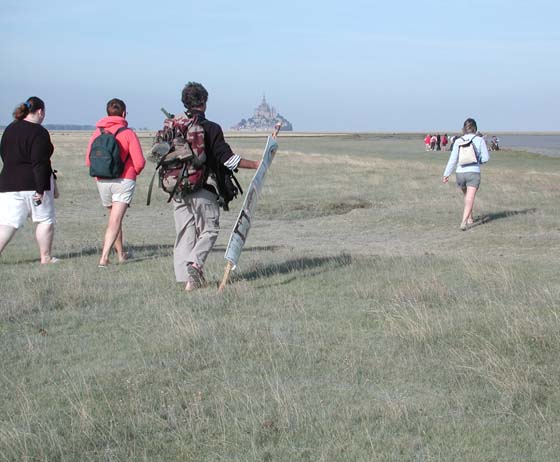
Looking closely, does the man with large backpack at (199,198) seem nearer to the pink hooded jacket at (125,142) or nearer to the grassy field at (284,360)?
the grassy field at (284,360)

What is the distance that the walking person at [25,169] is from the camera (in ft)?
30.0

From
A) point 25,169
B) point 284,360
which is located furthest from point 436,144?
point 284,360

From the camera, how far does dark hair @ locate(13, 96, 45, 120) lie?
909 centimetres

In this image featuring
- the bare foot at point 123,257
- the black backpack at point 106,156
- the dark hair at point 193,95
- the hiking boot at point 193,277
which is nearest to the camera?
the dark hair at point 193,95

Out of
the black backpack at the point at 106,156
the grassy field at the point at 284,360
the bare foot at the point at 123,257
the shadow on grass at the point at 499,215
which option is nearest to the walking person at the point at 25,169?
the black backpack at the point at 106,156

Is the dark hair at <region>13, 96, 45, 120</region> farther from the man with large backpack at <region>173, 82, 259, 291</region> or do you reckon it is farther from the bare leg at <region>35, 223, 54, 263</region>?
the man with large backpack at <region>173, 82, 259, 291</region>

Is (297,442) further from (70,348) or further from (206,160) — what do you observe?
(206,160)

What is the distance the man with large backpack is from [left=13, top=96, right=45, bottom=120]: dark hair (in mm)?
2383

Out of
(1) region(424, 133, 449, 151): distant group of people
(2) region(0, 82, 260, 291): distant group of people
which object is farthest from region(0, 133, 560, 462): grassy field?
(1) region(424, 133, 449, 151): distant group of people

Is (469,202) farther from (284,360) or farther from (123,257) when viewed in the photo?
(284,360)

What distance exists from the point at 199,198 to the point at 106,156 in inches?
75.3

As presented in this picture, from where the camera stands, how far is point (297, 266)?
30.4 feet

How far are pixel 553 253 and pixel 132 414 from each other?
8024 millimetres

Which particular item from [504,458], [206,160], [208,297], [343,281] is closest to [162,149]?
[206,160]
